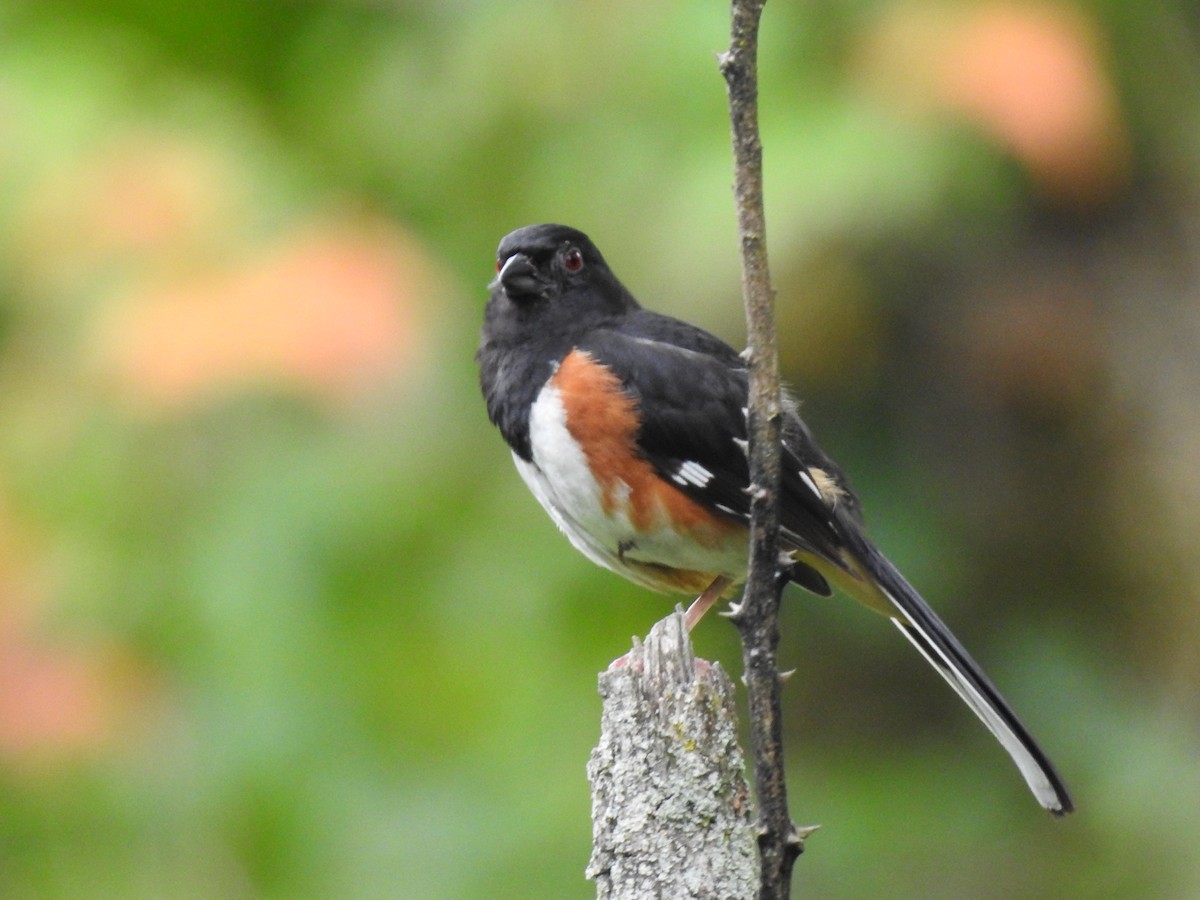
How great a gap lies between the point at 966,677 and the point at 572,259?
3.83 ft

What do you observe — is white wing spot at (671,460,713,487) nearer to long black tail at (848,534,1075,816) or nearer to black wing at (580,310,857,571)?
black wing at (580,310,857,571)

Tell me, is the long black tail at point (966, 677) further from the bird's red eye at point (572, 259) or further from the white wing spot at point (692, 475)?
the bird's red eye at point (572, 259)

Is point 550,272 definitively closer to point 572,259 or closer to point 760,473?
point 572,259

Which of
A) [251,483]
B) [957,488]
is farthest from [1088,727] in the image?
[251,483]

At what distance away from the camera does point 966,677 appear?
2627 mm

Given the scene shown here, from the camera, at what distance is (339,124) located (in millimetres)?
4480

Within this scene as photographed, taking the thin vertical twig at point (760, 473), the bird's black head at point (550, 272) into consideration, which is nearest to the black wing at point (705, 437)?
the bird's black head at point (550, 272)

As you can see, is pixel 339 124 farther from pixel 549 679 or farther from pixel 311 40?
pixel 549 679

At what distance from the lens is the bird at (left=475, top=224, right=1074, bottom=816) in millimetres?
2816

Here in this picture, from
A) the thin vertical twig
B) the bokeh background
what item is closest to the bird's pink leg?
the bokeh background

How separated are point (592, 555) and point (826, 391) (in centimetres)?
162

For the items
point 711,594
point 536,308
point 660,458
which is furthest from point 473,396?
point 660,458

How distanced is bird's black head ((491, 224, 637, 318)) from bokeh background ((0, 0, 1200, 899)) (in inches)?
20.4

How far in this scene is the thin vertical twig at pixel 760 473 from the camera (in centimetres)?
169
